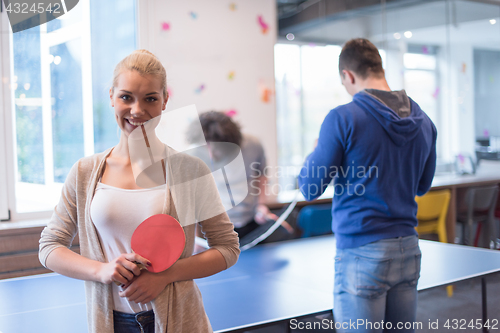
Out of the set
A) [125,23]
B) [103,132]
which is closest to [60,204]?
[125,23]

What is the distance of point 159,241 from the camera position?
83 centimetres

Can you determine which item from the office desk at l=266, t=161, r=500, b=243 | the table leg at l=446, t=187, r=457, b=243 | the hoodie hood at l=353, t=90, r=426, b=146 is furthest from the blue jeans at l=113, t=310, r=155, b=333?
the table leg at l=446, t=187, r=457, b=243

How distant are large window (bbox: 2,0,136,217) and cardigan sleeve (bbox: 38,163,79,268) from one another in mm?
1385

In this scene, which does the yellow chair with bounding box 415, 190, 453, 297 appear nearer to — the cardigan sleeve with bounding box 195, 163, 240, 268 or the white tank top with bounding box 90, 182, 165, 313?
the cardigan sleeve with bounding box 195, 163, 240, 268

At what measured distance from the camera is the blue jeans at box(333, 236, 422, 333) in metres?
1.28

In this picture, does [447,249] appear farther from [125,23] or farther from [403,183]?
[125,23]

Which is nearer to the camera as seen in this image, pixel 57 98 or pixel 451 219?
pixel 57 98

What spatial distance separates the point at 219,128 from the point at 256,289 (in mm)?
618

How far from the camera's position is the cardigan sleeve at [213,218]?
92 cm

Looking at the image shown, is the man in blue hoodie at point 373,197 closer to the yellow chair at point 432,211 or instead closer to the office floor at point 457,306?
the office floor at point 457,306

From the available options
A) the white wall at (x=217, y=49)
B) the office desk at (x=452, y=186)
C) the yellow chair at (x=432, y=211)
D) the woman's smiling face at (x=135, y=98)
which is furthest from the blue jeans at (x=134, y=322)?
the yellow chair at (x=432, y=211)

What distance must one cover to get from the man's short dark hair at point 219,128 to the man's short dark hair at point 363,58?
469 millimetres

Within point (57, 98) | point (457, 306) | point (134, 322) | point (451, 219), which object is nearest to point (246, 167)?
point (134, 322)

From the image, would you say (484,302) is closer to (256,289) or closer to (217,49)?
(256,289)
